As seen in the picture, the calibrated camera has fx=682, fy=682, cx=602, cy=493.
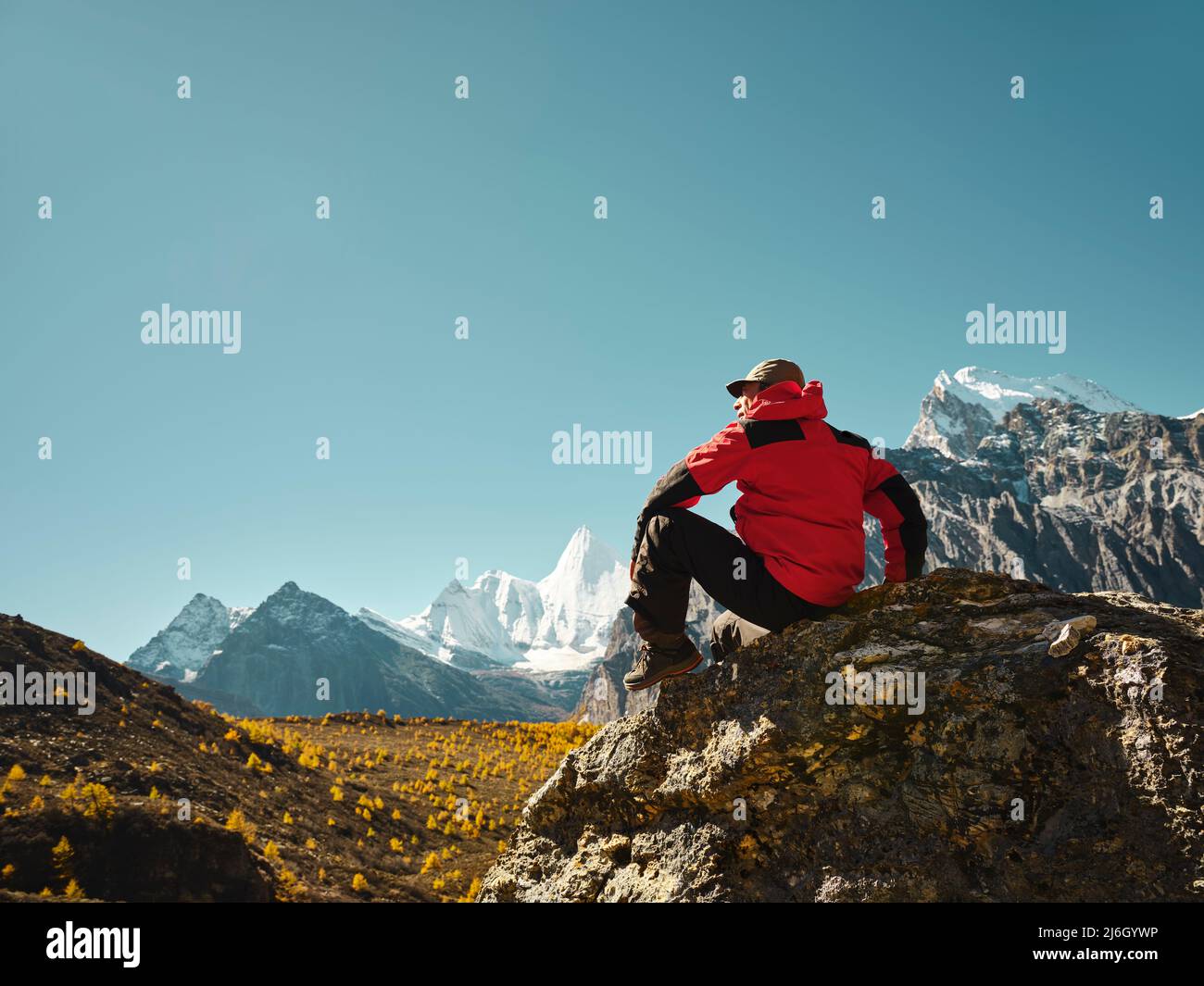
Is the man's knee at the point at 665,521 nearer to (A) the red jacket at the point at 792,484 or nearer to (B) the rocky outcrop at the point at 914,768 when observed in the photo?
(A) the red jacket at the point at 792,484

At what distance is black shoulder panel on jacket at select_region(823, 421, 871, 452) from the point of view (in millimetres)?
6098

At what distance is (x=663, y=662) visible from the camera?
20.3 feet

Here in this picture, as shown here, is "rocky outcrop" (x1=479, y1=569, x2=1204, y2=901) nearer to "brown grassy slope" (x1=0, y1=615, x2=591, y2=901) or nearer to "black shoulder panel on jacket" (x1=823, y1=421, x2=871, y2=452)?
"black shoulder panel on jacket" (x1=823, y1=421, x2=871, y2=452)

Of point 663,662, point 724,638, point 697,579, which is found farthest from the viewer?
point 724,638

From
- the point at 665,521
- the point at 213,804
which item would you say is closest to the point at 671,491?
the point at 665,521

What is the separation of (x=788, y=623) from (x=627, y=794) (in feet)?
7.05

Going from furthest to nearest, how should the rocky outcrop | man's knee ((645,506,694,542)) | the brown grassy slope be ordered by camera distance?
the brown grassy slope → man's knee ((645,506,694,542)) → the rocky outcrop

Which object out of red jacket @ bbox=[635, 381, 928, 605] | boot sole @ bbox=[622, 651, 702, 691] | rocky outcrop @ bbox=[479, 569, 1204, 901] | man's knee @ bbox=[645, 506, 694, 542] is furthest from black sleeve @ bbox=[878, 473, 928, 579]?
boot sole @ bbox=[622, 651, 702, 691]

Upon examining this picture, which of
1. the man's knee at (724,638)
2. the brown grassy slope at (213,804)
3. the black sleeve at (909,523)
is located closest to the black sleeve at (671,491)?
the man's knee at (724,638)

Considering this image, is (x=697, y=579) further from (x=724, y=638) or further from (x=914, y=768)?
(x=914, y=768)

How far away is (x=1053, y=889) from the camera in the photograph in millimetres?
4102

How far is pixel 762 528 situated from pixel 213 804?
13.4 m
